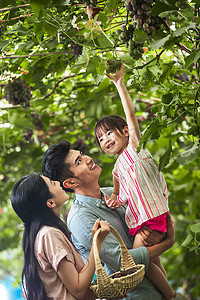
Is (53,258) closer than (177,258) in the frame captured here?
Yes

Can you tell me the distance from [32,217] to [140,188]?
305 mm

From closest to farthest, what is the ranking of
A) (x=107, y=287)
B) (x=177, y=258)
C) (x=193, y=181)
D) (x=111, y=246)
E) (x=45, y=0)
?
(x=45, y=0)
(x=107, y=287)
(x=111, y=246)
(x=193, y=181)
(x=177, y=258)

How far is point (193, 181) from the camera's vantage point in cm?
269

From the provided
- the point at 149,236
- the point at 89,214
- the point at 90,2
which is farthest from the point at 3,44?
the point at 149,236

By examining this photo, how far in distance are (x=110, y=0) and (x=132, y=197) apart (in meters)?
0.52

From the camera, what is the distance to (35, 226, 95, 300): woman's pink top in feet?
3.57

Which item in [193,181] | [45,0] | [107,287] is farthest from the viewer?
[193,181]

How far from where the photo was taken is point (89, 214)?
118cm

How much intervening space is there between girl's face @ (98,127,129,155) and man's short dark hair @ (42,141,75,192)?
0.41 feet

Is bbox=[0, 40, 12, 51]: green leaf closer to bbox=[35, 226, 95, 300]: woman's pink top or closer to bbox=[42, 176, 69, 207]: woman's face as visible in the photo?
bbox=[42, 176, 69, 207]: woman's face

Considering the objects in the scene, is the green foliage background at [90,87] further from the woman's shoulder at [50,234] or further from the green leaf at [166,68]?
the woman's shoulder at [50,234]

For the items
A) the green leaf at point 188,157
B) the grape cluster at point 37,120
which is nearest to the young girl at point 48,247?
the green leaf at point 188,157

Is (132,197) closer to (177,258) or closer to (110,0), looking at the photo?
(110,0)

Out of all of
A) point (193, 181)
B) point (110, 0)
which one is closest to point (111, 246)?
point (110, 0)
